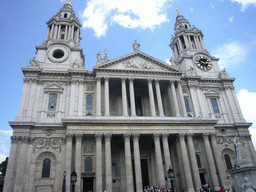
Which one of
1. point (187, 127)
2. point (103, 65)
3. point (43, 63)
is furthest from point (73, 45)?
point (187, 127)

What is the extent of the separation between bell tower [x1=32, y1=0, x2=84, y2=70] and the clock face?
1985 cm

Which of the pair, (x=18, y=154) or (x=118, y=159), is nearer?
(x=18, y=154)

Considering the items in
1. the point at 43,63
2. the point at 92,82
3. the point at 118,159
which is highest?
the point at 43,63

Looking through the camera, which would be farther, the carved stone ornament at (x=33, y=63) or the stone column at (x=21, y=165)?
the carved stone ornament at (x=33, y=63)

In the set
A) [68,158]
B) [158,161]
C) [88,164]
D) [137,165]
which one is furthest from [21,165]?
[158,161]

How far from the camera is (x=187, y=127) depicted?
2828 centimetres

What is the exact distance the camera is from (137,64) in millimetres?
32469

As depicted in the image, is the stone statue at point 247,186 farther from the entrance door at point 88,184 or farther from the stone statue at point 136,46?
the stone statue at point 136,46

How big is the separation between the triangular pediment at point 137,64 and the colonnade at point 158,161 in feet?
33.1

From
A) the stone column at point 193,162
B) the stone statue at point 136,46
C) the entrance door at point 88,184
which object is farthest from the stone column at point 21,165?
the stone statue at point 136,46

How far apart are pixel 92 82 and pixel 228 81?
72.9 feet

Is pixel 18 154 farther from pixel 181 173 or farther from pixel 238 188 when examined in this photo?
pixel 238 188

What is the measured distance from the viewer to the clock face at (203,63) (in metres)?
37.9

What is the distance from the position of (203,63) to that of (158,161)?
69.2ft
